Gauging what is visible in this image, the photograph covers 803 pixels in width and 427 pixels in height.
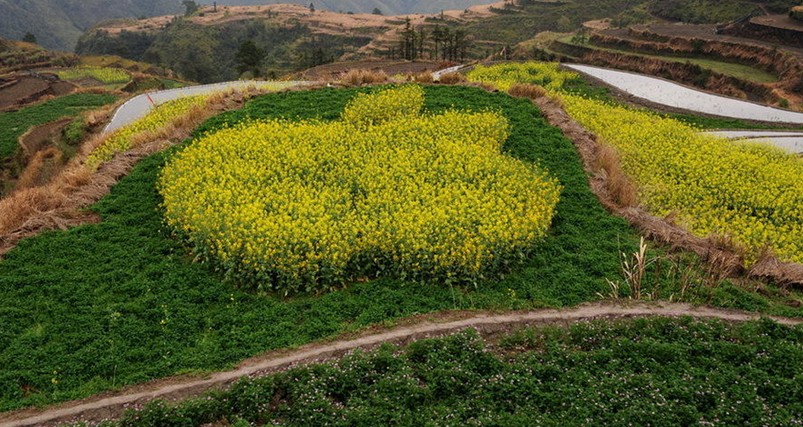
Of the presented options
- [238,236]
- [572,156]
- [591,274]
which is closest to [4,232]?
[238,236]

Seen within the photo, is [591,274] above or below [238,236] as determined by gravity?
below

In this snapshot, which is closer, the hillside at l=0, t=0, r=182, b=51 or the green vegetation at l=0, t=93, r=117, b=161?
the green vegetation at l=0, t=93, r=117, b=161

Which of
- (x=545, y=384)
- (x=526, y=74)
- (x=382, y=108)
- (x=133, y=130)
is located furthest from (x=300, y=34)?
(x=545, y=384)

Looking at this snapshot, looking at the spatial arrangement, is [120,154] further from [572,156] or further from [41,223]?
[572,156]

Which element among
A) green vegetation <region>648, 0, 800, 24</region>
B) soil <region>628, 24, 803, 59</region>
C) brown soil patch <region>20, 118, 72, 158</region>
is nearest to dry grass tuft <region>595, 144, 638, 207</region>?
brown soil patch <region>20, 118, 72, 158</region>

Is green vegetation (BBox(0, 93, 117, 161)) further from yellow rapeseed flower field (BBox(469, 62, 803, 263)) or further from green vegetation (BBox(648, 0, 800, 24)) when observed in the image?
green vegetation (BBox(648, 0, 800, 24))

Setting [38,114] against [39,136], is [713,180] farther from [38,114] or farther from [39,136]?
[38,114]
